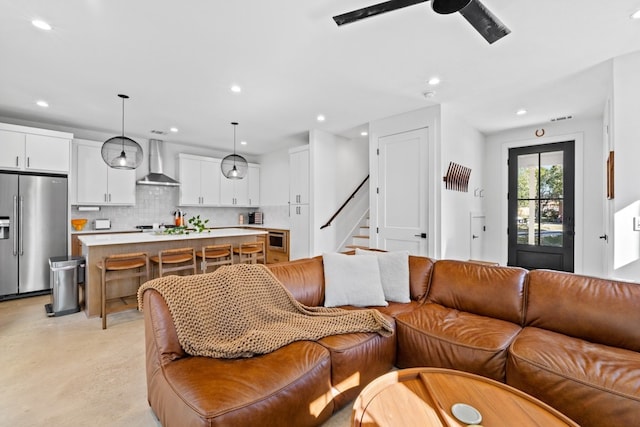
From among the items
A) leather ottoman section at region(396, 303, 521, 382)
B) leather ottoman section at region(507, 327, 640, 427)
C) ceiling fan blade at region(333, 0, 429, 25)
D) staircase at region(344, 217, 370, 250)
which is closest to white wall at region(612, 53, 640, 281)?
leather ottoman section at region(507, 327, 640, 427)

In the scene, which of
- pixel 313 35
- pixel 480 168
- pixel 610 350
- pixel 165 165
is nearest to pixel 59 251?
pixel 165 165

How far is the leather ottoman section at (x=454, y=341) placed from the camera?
1722 millimetres

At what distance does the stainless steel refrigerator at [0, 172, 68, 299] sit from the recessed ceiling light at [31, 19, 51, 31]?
108 inches

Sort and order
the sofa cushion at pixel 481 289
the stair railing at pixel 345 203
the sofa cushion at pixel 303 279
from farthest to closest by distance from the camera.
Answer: the stair railing at pixel 345 203, the sofa cushion at pixel 303 279, the sofa cushion at pixel 481 289

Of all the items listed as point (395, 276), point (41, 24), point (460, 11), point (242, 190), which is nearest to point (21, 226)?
point (41, 24)

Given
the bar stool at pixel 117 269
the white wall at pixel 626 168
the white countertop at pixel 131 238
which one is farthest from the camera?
the white countertop at pixel 131 238

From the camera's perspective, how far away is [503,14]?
6.69 feet

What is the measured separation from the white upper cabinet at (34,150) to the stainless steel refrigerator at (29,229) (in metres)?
0.15

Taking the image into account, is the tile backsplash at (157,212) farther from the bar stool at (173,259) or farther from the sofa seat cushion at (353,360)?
the sofa seat cushion at (353,360)

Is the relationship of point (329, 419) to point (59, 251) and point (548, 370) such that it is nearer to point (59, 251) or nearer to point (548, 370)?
point (548, 370)

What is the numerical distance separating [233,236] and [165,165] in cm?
260

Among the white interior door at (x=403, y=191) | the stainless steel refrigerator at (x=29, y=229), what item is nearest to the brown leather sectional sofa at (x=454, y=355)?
the white interior door at (x=403, y=191)

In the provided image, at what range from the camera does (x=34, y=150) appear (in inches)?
161

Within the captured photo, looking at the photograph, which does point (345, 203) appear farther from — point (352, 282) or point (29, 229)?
point (29, 229)
